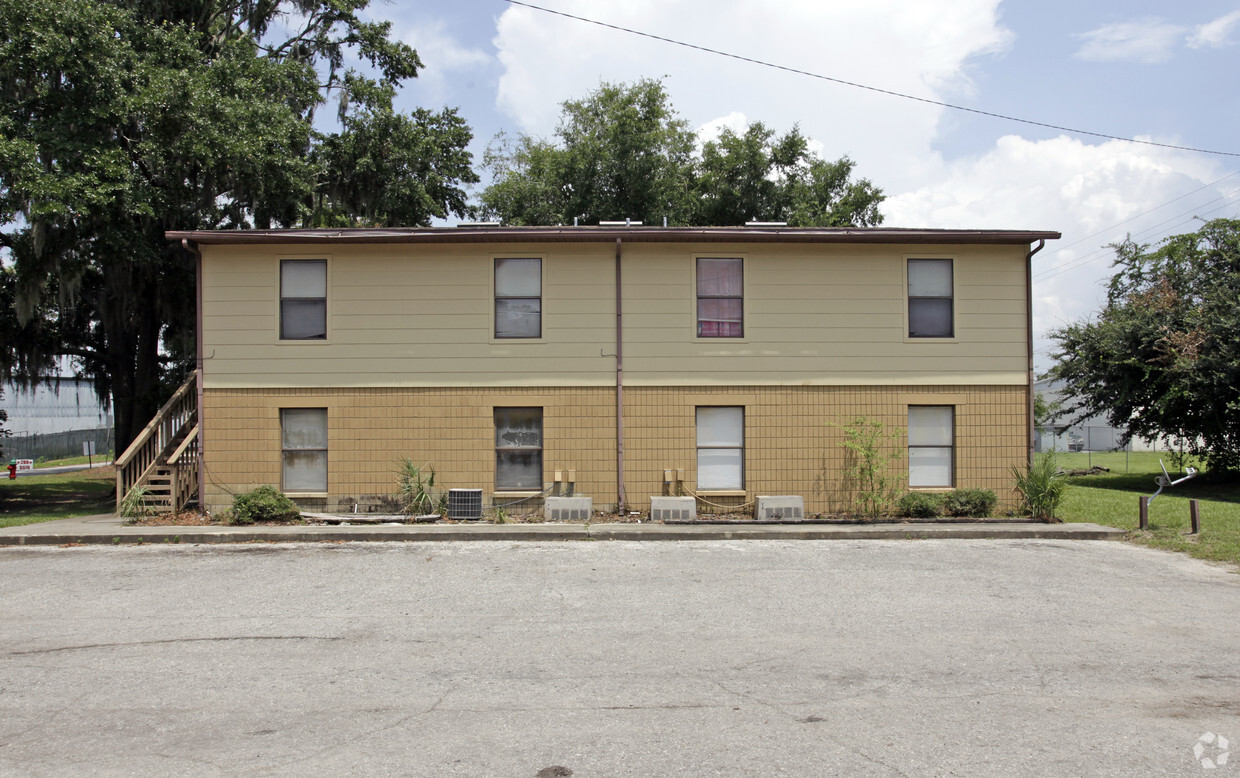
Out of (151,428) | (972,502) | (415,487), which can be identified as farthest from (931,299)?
(151,428)

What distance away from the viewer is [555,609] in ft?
27.1

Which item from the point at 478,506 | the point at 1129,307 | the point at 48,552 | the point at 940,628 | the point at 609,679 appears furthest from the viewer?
the point at 1129,307

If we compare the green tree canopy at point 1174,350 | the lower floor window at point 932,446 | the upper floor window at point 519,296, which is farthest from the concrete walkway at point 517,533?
the green tree canopy at point 1174,350

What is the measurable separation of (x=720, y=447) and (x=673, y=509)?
158cm

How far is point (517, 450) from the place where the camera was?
48.4 feet

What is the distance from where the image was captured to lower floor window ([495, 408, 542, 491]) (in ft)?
48.4

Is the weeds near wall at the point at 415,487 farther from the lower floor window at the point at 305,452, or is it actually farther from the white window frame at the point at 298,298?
the white window frame at the point at 298,298

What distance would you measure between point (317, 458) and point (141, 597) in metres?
6.09

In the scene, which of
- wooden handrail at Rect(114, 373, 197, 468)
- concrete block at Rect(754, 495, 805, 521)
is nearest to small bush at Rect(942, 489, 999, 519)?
concrete block at Rect(754, 495, 805, 521)

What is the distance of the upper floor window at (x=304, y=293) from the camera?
49.0 feet

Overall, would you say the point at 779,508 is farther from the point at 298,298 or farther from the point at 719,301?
the point at 298,298

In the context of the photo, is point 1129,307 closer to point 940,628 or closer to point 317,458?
point 940,628

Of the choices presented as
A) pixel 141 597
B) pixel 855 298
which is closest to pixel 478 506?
pixel 141 597

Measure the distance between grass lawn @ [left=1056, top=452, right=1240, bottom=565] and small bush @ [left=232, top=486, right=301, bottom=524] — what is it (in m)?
13.4
